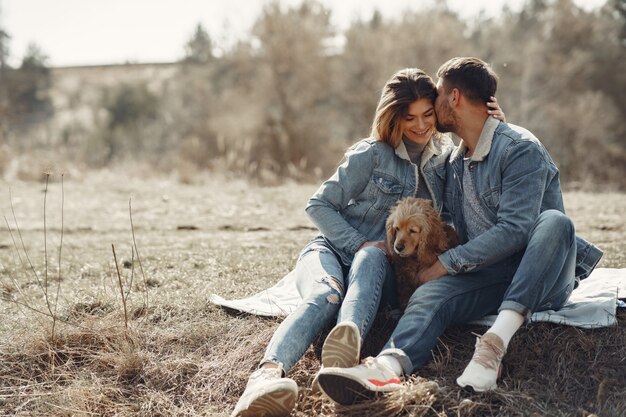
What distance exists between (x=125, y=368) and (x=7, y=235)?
15.4 ft

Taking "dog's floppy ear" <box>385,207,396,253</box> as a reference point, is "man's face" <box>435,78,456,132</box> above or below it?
above

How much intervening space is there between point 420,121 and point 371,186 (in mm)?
497

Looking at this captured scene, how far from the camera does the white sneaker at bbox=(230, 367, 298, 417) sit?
2611 millimetres

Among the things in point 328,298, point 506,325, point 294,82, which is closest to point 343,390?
point 328,298

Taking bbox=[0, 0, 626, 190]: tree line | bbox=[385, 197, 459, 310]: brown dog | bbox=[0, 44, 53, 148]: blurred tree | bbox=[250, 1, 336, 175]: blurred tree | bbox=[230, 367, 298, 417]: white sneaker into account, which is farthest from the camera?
bbox=[0, 44, 53, 148]: blurred tree

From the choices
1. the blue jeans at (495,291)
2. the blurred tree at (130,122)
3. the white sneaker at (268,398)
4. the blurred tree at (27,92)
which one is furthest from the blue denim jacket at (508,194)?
the blurred tree at (27,92)

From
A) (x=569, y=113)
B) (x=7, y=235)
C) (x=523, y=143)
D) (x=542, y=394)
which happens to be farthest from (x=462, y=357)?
(x=569, y=113)

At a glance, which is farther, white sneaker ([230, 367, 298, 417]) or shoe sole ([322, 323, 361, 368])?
shoe sole ([322, 323, 361, 368])

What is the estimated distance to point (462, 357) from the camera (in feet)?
10.7

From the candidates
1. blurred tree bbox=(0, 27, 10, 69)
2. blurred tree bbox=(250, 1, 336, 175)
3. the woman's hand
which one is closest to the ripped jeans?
the woman's hand

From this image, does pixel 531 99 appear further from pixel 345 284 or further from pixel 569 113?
pixel 345 284

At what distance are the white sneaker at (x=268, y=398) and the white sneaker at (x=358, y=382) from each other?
0.50ft

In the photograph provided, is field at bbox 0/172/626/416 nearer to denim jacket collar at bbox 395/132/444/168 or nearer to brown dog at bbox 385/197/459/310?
brown dog at bbox 385/197/459/310

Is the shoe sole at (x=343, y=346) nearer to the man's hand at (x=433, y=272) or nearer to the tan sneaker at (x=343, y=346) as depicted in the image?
the tan sneaker at (x=343, y=346)
